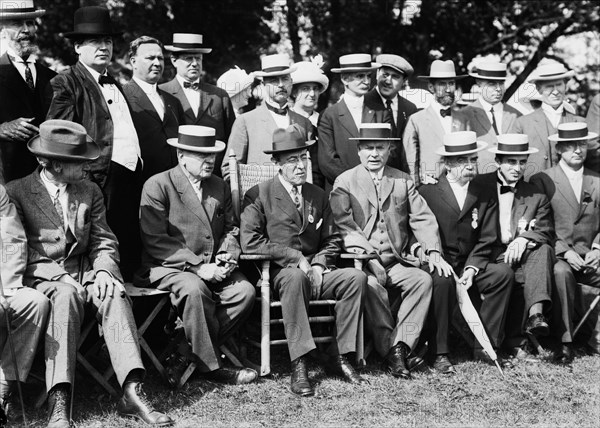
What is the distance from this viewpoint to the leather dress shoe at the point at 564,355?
7648mm

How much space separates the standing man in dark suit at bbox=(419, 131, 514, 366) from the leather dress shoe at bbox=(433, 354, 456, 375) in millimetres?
394

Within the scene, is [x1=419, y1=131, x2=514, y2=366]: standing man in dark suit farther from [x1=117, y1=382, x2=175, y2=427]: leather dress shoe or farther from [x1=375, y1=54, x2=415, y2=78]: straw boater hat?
[x1=117, y1=382, x2=175, y2=427]: leather dress shoe

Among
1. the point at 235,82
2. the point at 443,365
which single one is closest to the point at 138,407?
the point at 443,365

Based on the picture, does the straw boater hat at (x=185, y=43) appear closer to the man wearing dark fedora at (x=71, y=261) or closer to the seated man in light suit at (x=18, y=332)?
the man wearing dark fedora at (x=71, y=261)

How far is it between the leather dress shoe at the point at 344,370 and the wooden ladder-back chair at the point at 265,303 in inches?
4.5

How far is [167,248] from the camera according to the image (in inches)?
272

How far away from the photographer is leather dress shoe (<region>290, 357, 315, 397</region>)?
6605mm

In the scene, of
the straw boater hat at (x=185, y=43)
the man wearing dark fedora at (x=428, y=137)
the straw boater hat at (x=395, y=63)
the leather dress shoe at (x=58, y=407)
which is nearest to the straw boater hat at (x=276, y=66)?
the straw boater hat at (x=185, y=43)

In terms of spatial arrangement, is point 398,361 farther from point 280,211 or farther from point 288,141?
point 288,141

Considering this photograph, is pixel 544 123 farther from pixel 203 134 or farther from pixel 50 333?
pixel 50 333

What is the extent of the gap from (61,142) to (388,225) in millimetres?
2759

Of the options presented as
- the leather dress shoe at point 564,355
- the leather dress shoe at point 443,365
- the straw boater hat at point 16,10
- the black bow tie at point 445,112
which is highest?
the straw boater hat at point 16,10

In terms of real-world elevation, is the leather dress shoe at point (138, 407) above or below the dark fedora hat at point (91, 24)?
below

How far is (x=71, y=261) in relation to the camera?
647cm
